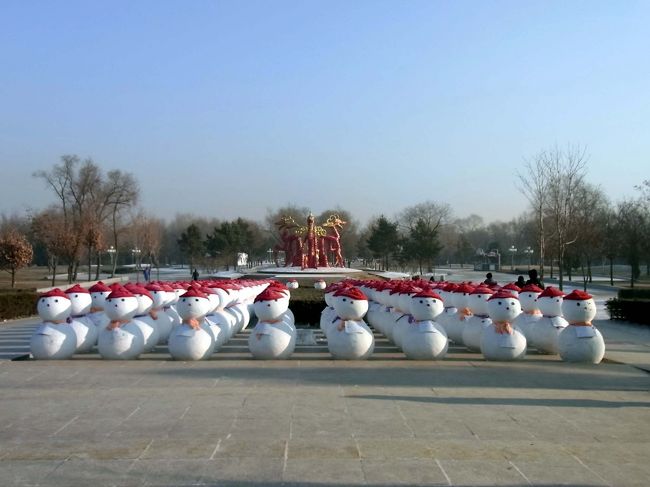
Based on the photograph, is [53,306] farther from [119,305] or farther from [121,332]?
[121,332]

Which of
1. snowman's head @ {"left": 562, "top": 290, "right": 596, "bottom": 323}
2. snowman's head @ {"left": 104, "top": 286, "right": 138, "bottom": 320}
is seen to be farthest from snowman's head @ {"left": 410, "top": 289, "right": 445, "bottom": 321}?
snowman's head @ {"left": 104, "top": 286, "right": 138, "bottom": 320}

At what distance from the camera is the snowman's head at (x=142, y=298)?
1180cm

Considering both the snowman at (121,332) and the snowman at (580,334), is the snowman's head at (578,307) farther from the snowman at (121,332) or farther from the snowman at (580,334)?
the snowman at (121,332)

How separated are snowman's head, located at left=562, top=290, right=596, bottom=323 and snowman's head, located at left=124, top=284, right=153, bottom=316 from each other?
7.31 meters

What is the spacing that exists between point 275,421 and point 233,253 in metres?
57.1

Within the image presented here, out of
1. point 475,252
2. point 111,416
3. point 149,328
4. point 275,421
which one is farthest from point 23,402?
point 475,252

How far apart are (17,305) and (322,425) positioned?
1740 centimetres

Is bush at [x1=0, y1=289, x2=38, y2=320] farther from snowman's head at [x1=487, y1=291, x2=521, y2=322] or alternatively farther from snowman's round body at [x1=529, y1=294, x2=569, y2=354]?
snowman's round body at [x1=529, y1=294, x2=569, y2=354]

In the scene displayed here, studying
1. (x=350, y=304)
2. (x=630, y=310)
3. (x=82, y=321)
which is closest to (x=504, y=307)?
(x=350, y=304)

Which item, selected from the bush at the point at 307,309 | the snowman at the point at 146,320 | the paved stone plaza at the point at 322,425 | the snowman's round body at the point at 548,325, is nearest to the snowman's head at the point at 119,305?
the snowman at the point at 146,320

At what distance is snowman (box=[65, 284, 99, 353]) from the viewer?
1142 cm

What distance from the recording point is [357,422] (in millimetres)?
6730

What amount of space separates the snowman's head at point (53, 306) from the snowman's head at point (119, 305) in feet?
2.32

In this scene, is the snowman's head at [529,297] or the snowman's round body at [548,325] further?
the snowman's head at [529,297]
